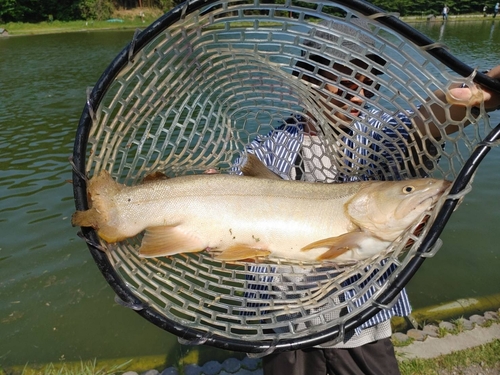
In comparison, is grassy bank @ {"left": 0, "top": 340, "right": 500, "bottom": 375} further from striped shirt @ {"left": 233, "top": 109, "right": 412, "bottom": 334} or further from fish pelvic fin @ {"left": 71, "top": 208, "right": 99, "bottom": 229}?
fish pelvic fin @ {"left": 71, "top": 208, "right": 99, "bottom": 229}

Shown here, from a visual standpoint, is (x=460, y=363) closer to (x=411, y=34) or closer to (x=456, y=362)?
(x=456, y=362)

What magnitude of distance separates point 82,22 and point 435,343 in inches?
1856

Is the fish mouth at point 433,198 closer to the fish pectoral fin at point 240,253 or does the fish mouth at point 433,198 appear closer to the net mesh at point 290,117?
the net mesh at point 290,117

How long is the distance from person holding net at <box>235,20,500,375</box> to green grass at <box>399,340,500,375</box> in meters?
0.83

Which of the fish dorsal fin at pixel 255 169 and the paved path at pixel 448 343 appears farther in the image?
the paved path at pixel 448 343

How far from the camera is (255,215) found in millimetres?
2211

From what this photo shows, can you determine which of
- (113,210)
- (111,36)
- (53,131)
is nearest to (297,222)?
(113,210)

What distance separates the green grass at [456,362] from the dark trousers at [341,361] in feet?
2.67

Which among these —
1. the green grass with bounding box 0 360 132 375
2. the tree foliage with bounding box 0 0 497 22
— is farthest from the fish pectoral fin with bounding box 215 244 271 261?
the tree foliage with bounding box 0 0 497 22

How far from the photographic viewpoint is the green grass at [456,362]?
307 centimetres

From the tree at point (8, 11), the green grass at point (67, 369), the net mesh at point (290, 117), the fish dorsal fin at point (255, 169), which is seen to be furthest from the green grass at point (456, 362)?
the tree at point (8, 11)

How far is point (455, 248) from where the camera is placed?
5.89 meters

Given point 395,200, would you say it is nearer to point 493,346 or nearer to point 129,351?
point 493,346

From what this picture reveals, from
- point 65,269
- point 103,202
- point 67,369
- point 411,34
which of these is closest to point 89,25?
point 65,269
